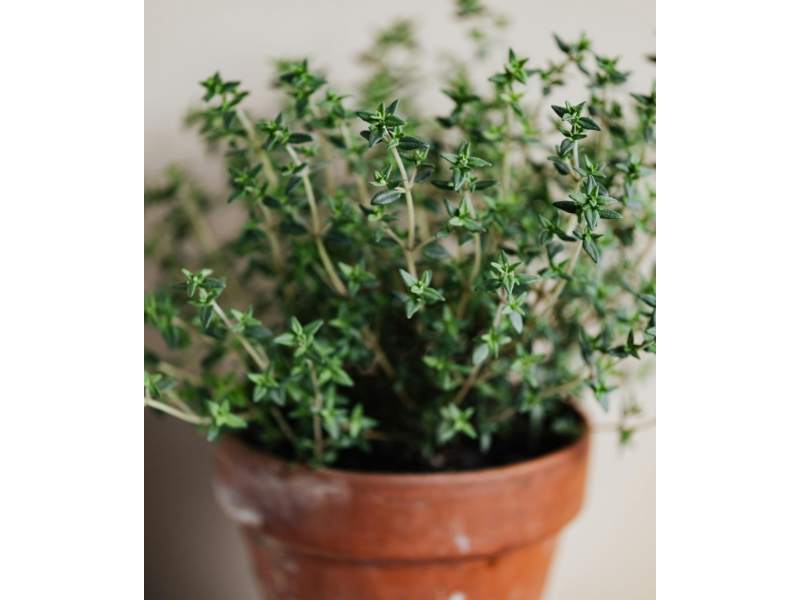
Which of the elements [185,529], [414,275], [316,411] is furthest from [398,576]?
[185,529]

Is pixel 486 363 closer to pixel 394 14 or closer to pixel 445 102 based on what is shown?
pixel 445 102

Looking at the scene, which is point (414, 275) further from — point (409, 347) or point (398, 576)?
point (398, 576)

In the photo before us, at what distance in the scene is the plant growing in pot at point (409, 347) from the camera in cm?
62

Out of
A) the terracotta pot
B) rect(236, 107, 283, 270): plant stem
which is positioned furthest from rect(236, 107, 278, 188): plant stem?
the terracotta pot

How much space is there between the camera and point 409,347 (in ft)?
2.56

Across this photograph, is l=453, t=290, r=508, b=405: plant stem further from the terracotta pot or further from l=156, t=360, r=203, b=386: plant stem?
l=156, t=360, r=203, b=386: plant stem

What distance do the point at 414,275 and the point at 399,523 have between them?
245 mm

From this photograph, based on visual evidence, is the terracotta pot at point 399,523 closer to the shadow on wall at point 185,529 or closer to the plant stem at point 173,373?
the plant stem at point 173,373

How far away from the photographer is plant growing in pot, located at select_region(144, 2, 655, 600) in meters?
0.62
